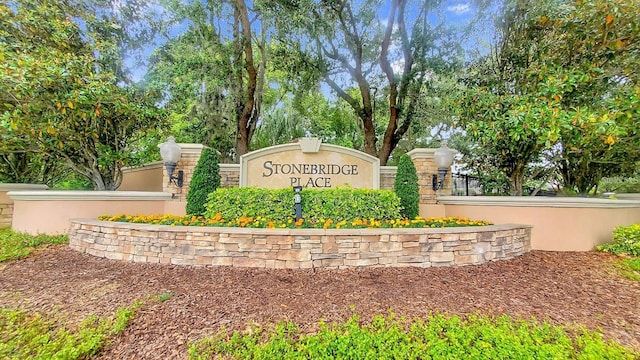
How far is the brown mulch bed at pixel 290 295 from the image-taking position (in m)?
2.49

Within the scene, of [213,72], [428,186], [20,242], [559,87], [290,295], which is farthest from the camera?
[213,72]

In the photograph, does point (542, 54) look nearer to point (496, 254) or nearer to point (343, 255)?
point (496, 254)

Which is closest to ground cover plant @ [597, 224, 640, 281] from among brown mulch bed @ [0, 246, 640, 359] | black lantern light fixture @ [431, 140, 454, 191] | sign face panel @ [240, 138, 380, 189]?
brown mulch bed @ [0, 246, 640, 359]

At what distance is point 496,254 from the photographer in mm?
4027

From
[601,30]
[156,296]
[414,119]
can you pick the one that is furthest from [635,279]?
[414,119]

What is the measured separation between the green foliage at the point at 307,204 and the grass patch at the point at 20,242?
8.91ft

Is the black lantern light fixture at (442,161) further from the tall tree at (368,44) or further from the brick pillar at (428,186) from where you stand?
the tall tree at (368,44)

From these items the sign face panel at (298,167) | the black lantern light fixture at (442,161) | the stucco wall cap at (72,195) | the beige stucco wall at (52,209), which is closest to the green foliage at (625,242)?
the black lantern light fixture at (442,161)

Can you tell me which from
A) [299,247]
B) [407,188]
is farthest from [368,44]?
[299,247]

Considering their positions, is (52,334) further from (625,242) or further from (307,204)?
(625,242)

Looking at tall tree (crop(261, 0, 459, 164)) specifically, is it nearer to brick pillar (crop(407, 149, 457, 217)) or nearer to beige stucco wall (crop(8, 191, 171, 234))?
brick pillar (crop(407, 149, 457, 217))

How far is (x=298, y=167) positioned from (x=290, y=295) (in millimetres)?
3422

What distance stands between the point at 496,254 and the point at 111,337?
15.4 ft

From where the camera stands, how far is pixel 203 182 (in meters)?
5.13
